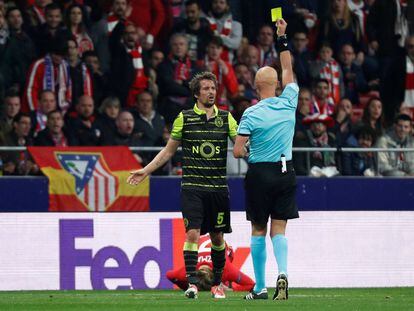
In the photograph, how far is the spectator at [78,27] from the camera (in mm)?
19984

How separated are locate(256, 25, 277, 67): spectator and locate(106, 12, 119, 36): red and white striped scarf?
2667 millimetres

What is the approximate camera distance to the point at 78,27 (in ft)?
66.0

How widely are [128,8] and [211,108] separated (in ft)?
26.3

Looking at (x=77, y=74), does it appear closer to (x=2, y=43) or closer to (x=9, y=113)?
(x=2, y=43)

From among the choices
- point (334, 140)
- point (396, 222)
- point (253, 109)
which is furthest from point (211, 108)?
point (334, 140)

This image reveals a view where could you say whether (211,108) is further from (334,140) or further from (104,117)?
(334,140)

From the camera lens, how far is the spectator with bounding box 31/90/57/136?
18.9 metres

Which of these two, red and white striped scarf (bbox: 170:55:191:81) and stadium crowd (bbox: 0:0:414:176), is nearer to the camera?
stadium crowd (bbox: 0:0:414:176)

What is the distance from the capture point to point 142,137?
19.5 m

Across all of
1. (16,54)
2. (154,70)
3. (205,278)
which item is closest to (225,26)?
(154,70)

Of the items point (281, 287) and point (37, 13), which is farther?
point (37, 13)

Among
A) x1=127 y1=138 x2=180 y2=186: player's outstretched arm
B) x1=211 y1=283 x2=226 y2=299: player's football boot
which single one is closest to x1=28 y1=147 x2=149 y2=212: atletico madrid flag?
x1=127 y1=138 x2=180 y2=186: player's outstretched arm

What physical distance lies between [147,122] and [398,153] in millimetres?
3677

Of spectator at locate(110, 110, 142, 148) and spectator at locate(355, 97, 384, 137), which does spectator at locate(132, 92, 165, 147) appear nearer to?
spectator at locate(110, 110, 142, 148)
